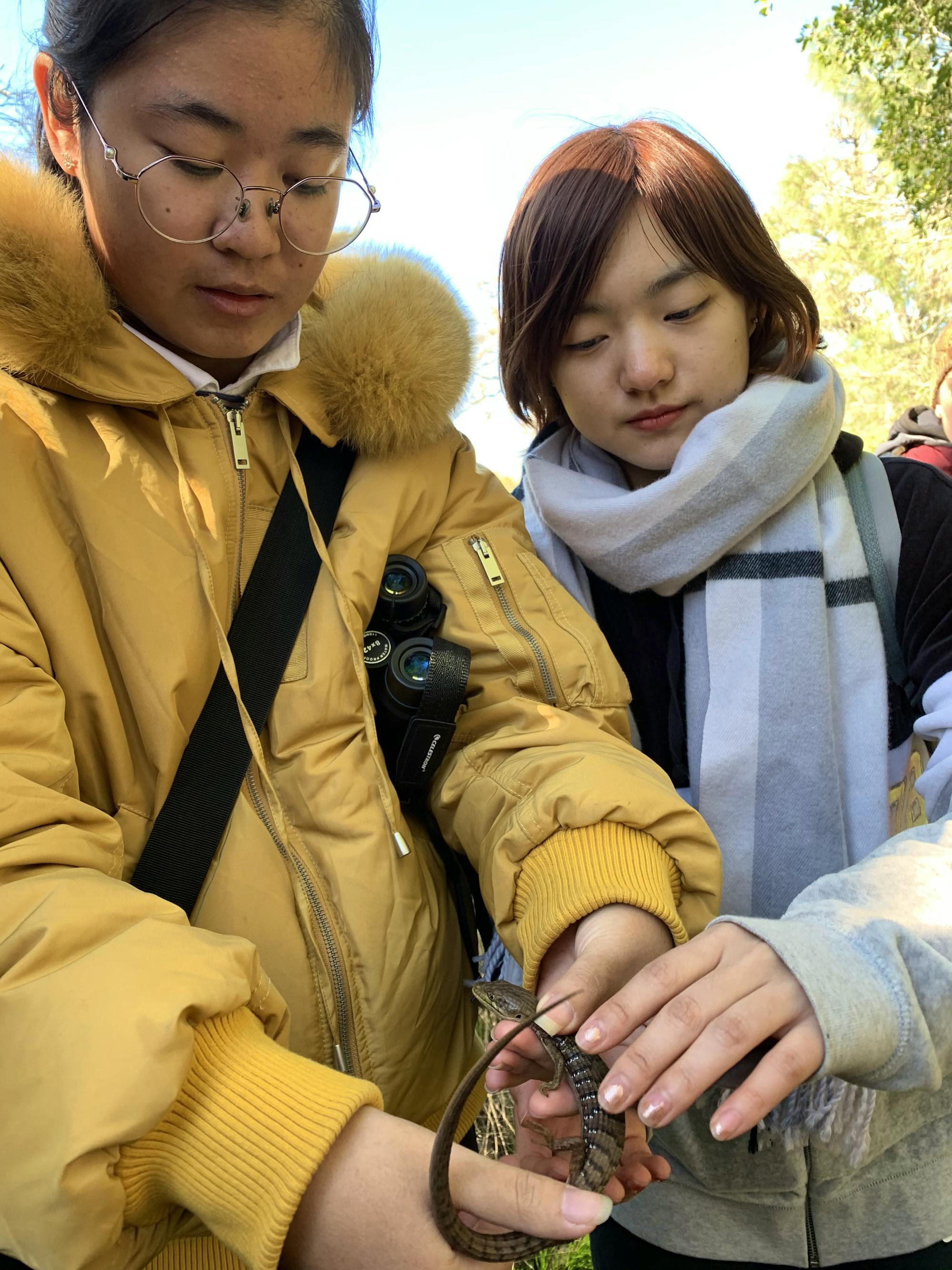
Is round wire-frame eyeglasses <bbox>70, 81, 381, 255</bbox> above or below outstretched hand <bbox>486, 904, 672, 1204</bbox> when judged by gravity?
above

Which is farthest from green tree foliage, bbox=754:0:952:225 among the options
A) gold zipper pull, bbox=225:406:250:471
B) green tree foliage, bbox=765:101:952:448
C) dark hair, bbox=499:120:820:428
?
gold zipper pull, bbox=225:406:250:471

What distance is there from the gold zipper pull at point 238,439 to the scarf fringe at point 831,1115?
3.83 ft

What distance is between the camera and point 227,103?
1.36 m

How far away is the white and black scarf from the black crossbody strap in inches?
21.7

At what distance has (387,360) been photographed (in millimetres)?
1683

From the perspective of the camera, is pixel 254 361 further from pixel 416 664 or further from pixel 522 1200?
pixel 522 1200

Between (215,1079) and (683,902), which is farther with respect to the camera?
(683,902)

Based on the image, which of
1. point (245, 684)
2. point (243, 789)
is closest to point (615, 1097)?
point (243, 789)

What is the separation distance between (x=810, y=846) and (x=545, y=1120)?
29.7 inches

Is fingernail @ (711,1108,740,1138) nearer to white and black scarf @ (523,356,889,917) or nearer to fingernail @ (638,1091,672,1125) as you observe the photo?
fingernail @ (638,1091,672,1125)

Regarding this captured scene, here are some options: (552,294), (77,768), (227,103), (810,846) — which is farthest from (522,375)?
(77,768)

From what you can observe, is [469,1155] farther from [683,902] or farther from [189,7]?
[189,7]

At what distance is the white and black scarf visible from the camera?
178cm

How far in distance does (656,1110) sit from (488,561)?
3.01 ft
